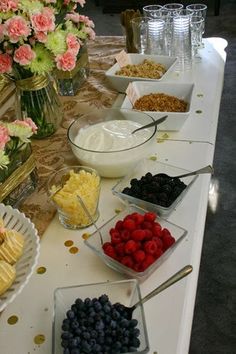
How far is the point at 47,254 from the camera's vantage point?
0.85 meters

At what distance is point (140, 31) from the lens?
155 cm

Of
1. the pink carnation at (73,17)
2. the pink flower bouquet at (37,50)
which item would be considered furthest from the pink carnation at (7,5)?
the pink carnation at (73,17)

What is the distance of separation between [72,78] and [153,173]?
57 cm

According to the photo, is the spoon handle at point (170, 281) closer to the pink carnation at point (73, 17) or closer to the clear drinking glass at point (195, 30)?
the pink carnation at point (73, 17)

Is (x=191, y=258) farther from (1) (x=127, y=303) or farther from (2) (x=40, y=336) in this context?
(2) (x=40, y=336)

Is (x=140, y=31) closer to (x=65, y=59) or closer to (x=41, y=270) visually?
(x=65, y=59)

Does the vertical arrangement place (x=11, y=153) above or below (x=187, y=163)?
above

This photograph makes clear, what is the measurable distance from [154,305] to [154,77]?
86 cm

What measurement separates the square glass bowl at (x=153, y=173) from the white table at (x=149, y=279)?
3cm

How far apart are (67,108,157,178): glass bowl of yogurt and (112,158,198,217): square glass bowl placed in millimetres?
23

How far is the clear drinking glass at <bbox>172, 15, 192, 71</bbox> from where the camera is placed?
4.98 feet

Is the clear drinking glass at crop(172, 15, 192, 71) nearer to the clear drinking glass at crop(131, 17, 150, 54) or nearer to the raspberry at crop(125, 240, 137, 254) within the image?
the clear drinking glass at crop(131, 17, 150, 54)

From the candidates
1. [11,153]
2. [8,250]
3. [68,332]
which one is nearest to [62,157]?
[11,153]

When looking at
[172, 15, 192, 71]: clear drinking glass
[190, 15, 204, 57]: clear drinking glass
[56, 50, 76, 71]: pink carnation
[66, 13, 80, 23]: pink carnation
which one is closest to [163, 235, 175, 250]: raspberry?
[56, 50, 76, 71]: pink carnation
